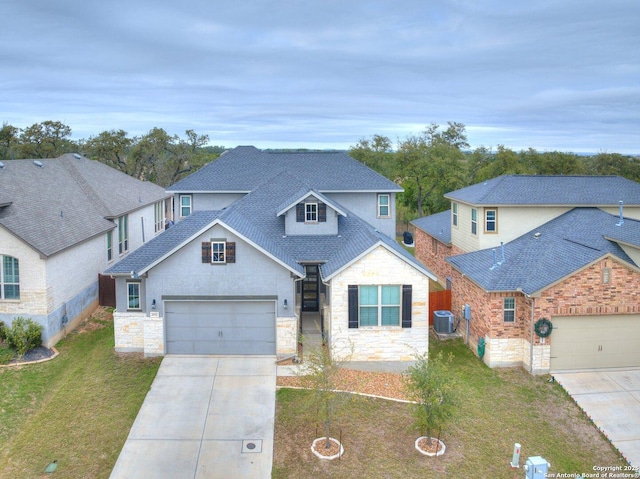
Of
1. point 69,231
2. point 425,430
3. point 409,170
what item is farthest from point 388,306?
point 409,170

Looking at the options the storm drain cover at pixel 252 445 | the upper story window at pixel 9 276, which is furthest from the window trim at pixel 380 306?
the upper story window at pixel 9 276

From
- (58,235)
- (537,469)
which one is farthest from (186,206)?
(537,469)

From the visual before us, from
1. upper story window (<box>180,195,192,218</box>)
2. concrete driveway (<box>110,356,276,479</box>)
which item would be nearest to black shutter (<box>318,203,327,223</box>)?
concrete driveway (<box>110,356,276,479</box>)

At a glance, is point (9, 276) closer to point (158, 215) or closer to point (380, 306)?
point (380, 306)

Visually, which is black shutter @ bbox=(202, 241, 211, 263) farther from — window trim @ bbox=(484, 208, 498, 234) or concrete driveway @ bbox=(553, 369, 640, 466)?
window trim @ bbox=(484, 208, 498, 234)

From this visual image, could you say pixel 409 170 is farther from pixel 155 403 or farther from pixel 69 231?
pixel 155 403

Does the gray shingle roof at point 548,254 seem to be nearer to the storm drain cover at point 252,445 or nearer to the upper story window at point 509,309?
the upper story window at point 509,309
